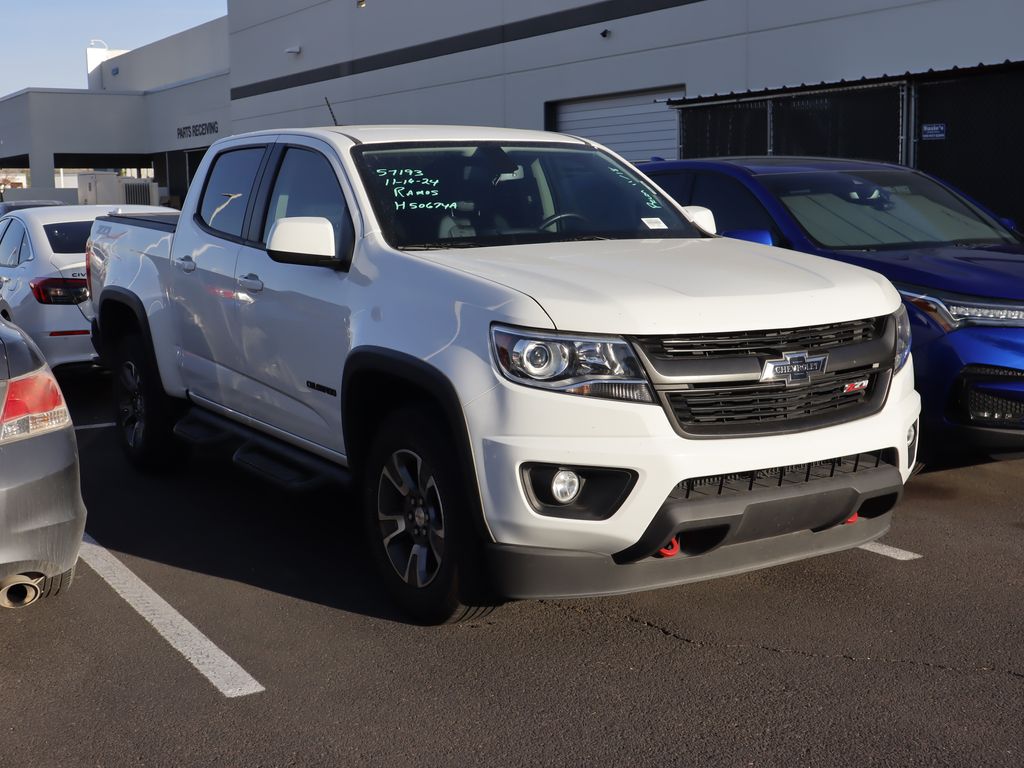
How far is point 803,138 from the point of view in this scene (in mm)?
14359

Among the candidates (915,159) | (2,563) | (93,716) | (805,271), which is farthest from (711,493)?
(915,159)

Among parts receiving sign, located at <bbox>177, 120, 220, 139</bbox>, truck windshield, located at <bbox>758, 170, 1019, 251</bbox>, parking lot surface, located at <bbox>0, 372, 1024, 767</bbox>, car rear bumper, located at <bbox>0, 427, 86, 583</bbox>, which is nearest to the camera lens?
parking lot surface, located at <bbox>0, 372, 1024, 767</bbox>

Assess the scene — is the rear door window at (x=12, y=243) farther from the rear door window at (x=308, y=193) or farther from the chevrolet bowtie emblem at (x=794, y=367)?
the chevrolet bowtie emblem at (x=794, y=367)

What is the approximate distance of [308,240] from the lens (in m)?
4.76

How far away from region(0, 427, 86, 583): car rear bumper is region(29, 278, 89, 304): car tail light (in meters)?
5.60

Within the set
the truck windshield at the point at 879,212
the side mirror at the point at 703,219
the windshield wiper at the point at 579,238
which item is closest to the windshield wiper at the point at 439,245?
the windshield wiper at the point at 579,238

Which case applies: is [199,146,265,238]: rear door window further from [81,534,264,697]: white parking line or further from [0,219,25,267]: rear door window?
[0,219,25,267]: rear door window

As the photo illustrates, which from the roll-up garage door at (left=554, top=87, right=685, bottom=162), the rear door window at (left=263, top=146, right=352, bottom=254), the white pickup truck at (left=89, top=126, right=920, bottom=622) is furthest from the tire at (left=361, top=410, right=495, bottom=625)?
the roll-up garage door at (left=554, top=87, right=685, bottom=162)

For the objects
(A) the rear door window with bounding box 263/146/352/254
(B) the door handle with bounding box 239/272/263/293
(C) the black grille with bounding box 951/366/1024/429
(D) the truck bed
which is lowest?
(C) the black grille with bounding box 951/366/1024/429

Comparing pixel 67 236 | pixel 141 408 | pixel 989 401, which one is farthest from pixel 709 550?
pixel 67 236

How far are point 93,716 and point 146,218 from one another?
4.22 meters

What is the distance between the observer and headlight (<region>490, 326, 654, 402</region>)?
3.88 meters

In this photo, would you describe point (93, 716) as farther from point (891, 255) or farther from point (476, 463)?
point (891, 255)

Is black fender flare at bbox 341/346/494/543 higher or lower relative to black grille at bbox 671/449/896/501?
higher
